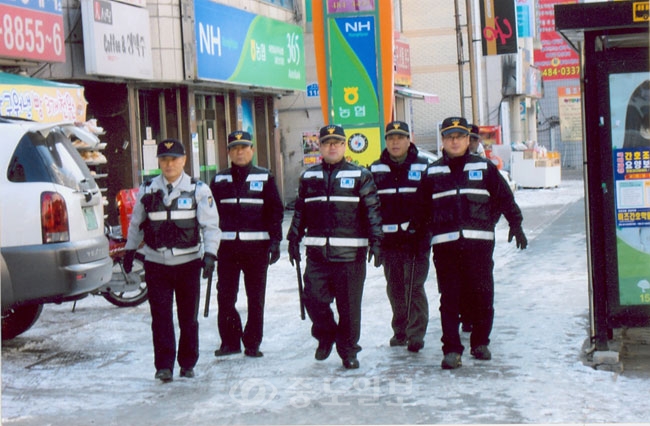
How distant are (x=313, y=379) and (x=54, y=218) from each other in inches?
93.3

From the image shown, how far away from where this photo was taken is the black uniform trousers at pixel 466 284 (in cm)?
810

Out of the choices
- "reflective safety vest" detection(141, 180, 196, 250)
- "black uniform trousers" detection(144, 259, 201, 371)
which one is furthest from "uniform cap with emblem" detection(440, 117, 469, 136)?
"black uniform trousers" detection(144, 259, 201, 371)

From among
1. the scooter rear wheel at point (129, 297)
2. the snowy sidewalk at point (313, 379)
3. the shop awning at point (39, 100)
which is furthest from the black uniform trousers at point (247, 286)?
the shop awning at point (39, 100)

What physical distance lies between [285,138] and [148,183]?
22283 millimetres

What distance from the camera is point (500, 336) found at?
360 inches

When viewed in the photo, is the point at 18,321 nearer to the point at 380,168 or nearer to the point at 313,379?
the point at 313,379

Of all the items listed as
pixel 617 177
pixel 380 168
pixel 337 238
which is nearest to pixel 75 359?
pixel 337 238

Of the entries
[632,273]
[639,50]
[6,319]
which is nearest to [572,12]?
[639,50]

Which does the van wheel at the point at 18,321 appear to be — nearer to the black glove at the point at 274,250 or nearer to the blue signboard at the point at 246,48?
the black glove at the point at 274,250

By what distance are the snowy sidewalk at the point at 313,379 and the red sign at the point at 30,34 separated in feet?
16.4

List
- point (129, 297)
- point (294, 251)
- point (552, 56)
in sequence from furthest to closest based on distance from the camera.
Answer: point (552, 56) → point (129, 297) → point (294, 251)

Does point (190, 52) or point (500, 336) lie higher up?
point (190, 52)

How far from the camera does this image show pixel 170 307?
803 cm

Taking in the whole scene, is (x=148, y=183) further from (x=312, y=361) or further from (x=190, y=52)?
(x=190, y=52)
